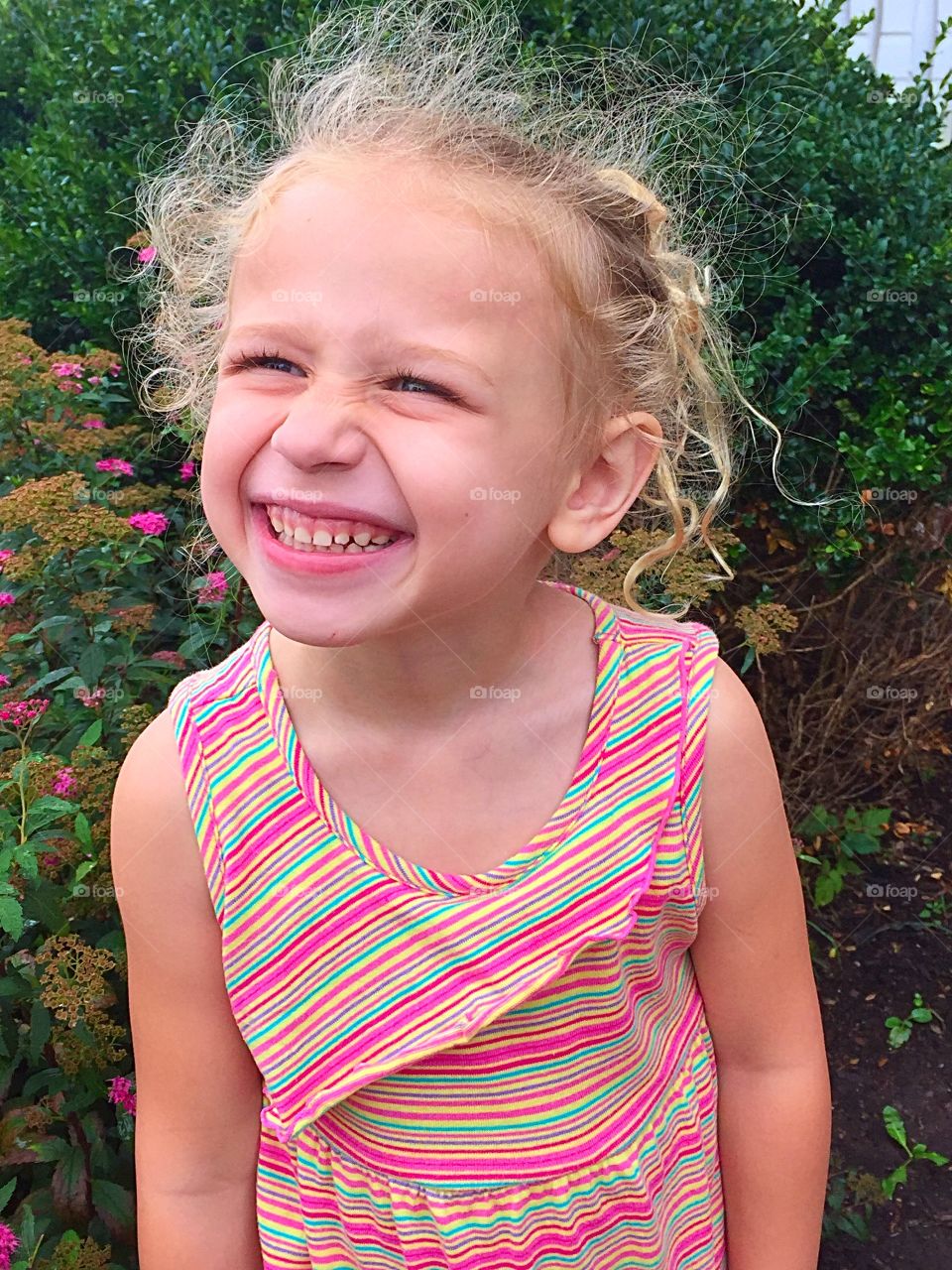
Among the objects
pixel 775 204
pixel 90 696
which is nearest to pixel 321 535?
pixel 90 696

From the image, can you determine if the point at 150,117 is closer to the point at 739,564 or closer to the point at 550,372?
the point at 739,564

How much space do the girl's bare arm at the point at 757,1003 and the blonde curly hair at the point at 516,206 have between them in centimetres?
33

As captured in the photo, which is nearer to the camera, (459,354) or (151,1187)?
(459,354)

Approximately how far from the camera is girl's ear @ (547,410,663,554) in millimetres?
1295

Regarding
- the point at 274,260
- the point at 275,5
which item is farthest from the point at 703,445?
the point at 275,5

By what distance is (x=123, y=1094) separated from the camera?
5.78 feet

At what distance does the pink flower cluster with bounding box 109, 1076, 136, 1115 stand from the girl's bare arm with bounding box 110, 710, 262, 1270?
1.18 feet

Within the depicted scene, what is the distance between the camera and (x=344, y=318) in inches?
42.9

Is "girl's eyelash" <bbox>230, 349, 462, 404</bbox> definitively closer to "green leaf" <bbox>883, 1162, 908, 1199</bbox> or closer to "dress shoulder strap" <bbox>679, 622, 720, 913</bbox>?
"dress shoulder strap" <bbox>679, 622, 720, 913</bbox>

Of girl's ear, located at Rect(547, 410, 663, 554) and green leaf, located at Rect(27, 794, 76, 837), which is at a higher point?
girl's ear, located at Rect(547, 410, 663, 554)

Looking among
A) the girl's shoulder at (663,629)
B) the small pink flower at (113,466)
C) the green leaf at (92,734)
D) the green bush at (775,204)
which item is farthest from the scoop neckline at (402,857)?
the green bush at (775,204)

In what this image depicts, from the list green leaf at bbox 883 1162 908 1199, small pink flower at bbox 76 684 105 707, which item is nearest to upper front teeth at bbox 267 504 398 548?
small pink flower at bbox 76 684 105 707

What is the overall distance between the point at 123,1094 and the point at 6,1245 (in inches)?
10.0

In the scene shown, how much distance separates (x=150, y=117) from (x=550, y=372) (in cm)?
214
